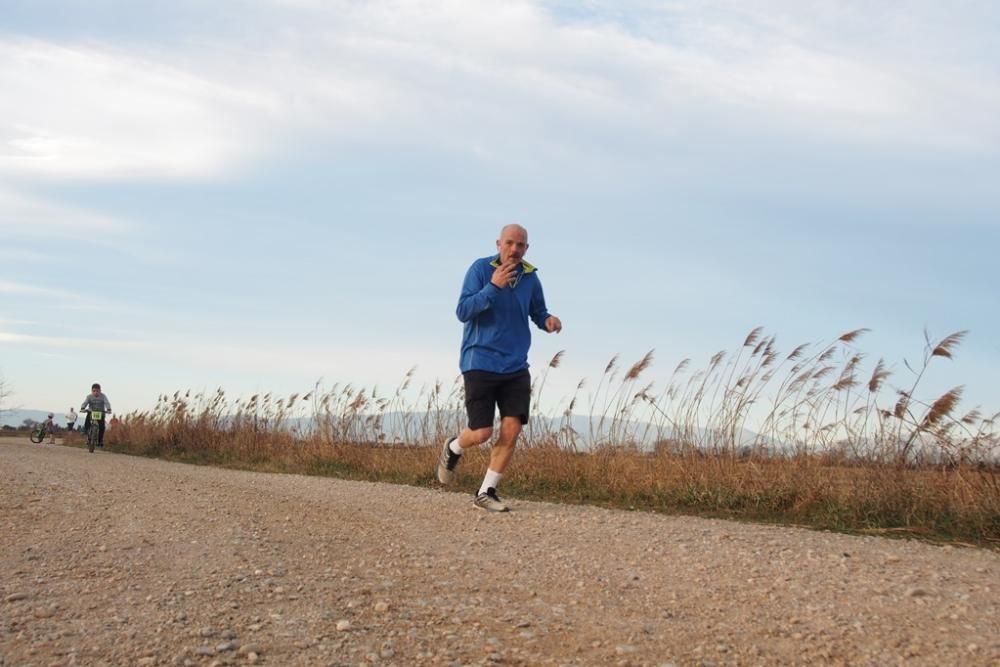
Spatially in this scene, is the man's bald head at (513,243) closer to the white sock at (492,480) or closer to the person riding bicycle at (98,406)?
the white sock at (492,480)

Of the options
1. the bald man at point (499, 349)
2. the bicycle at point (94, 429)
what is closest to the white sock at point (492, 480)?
the bald man at point (499, 349)

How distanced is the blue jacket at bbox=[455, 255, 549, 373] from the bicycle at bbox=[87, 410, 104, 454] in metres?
Answer: 16.2

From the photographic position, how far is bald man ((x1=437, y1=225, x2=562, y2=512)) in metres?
7.05

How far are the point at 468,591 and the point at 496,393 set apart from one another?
119 inches

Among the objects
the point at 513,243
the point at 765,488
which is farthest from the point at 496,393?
the point at 765,488

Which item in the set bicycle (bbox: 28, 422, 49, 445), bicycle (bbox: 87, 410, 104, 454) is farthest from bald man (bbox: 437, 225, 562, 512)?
bicycle (bbox: 28, 422, 49, 445)

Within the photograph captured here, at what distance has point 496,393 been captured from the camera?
23.6ft

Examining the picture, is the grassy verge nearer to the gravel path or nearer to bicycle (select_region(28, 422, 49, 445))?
the gravel path

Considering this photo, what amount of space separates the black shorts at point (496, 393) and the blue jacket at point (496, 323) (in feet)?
0.18

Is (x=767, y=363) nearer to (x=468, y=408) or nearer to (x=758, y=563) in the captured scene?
(x=468, y=408)

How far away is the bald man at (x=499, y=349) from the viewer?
278 inches

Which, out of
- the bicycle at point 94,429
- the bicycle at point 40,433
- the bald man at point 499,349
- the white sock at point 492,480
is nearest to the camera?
the bald man at point 499,349

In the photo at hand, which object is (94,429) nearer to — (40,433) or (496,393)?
(40,433)

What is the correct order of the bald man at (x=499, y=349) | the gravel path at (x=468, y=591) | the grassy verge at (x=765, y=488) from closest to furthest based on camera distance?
the gravel path at (x=468, y=591)
the grassy verge at (x=765, y=488)
the bald man at (x=499, y=349)
